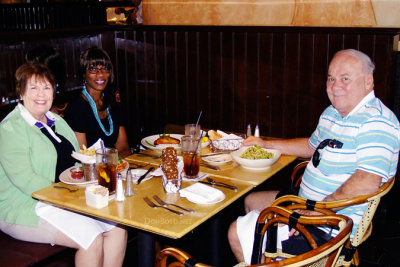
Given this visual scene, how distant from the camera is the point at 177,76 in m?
4.64

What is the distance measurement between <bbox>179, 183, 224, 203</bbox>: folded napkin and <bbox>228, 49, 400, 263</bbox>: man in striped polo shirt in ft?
1.07

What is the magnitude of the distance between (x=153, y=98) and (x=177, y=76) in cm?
38

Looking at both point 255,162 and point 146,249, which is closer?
point 146,249

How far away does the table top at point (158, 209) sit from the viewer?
2.04 meters

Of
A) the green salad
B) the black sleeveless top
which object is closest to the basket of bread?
the green salad

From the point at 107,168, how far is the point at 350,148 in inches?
47.5

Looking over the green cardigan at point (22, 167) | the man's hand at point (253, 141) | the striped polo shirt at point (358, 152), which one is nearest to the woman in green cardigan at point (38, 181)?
the green cardigan at point (22, 167)

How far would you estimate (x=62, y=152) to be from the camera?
288cm

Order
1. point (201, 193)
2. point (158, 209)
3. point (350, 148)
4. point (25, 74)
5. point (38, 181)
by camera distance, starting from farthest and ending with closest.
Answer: point (25, 74) < point (38, 181) < point (350, 148) < point (201, 193) < point (158, 209)

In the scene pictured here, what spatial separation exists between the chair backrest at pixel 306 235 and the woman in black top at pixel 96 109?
4.54 feet

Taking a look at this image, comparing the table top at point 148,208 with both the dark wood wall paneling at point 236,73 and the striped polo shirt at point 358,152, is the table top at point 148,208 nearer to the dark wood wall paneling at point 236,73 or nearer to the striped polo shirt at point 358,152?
the striped polo shirt at point 358,152

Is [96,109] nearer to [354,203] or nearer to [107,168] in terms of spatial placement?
[107,168]

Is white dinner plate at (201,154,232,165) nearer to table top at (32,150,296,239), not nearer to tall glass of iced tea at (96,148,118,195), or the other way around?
table top at (32,150,296,239)

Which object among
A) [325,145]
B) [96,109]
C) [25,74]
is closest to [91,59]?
[96,109]
